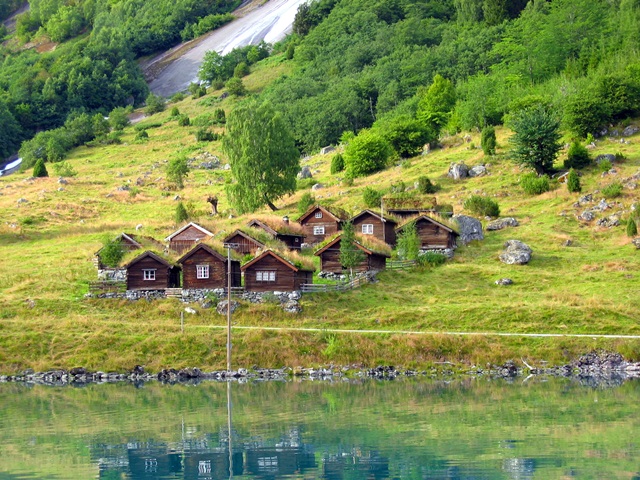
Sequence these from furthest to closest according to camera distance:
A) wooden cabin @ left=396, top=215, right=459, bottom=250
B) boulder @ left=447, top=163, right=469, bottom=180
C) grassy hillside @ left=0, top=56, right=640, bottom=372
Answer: boulder @ left=447, top=163, right=469, bottom=180 < wooden cabin @ left=396, top=215, right=459, bottom=250 < grassy hillside @ left=0, top=56, right=640, bottom=372

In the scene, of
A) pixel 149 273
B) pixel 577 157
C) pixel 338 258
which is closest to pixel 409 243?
pixel 338 258

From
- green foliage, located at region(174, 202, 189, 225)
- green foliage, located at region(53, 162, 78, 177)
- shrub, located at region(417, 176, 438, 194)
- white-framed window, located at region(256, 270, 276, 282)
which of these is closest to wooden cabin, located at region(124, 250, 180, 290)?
white-framed window, located at region(256, 270, 276, 282)

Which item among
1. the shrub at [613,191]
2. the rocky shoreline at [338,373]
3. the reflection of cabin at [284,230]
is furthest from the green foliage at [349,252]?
the shrub at [613,191]

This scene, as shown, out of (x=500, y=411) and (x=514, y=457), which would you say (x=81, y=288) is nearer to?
A: (x=500, y=411)

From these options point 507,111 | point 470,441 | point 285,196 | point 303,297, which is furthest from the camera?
point 507,111

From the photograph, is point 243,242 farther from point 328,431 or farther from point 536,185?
point 328,431

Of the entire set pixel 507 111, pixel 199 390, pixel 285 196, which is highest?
pixel 507 111

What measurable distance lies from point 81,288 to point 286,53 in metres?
127

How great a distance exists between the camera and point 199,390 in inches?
2256

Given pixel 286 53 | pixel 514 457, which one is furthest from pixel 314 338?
pixel 286 53

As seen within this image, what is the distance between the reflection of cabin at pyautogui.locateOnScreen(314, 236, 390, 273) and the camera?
256 ft

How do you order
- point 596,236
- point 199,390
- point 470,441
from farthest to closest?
point 596,236, point 199,390, point 470,441

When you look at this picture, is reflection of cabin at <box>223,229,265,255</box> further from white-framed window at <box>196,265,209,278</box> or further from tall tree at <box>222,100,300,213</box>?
tall tree at <box>222,100,300,213</box>

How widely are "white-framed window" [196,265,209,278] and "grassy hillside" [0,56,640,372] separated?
122 inches
